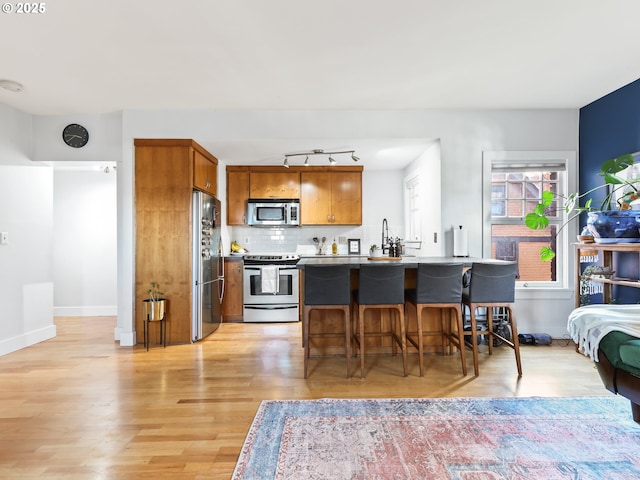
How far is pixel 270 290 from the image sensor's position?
17.1 feet

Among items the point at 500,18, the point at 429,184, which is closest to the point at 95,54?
the point at 500,18

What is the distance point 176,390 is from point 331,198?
3.59 meters

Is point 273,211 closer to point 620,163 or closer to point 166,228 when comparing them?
point 166,228

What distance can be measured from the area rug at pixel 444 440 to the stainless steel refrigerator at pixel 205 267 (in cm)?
199

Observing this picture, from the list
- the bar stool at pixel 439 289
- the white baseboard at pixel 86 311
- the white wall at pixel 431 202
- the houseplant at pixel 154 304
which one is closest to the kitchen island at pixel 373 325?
the bar stool at pixel 439 289

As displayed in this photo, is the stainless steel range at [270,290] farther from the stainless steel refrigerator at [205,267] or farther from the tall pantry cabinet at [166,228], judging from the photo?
the tall pantry cabinet at [166,228]

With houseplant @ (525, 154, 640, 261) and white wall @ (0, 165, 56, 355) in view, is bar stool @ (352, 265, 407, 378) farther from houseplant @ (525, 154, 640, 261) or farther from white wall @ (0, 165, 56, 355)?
white wall @ (0, 165, 56, 355)

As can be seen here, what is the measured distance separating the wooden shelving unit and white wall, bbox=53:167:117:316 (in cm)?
606

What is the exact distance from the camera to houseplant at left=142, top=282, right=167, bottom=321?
3.87 meters

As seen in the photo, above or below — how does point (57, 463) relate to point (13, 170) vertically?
below

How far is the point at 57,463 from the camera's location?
1887 millimetres

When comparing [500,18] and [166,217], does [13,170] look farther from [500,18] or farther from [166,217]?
[500,18]

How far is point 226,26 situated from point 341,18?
768 millimetres

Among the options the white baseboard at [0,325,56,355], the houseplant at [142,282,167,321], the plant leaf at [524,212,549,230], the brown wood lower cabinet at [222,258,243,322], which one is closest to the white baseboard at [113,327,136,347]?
the houseplant at [142,282,167,321]
